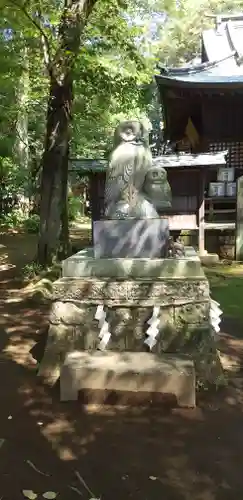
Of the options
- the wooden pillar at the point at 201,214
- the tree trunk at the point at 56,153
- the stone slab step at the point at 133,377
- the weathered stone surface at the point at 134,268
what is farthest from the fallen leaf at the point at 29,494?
the wooden pillar at the point at 201,214

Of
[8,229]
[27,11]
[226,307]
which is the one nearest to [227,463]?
[226,307]

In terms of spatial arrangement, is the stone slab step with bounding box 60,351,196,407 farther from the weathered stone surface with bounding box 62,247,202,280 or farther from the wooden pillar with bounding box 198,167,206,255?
the wooden pillar with bounding box 198,167,206,255

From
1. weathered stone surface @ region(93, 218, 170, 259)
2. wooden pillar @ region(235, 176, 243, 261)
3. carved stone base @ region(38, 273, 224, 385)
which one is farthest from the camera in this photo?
wooden pillar @ region(235, 176, 243, 261)

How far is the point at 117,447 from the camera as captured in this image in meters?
3.24

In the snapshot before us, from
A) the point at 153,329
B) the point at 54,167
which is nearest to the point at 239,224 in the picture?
the point at 54,167

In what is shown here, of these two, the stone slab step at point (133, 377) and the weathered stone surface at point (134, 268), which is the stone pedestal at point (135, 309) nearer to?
the weathered stone surface at point (134, 268)

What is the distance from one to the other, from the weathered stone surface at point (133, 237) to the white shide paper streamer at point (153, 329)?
0.65 meters

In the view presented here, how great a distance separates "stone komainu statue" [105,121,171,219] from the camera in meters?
4.73

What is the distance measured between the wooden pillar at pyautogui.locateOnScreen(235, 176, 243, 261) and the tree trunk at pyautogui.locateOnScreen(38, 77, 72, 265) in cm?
443

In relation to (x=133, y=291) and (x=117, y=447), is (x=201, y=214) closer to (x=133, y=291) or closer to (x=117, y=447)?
(x=133, y=291)

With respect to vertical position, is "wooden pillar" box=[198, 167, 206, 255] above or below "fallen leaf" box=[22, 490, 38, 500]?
above

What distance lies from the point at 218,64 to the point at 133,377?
11.8 metres

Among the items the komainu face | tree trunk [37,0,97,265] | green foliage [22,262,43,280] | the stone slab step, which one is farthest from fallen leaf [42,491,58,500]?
tree trunk [37,0,97,265]

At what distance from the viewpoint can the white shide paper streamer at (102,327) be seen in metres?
4.22
